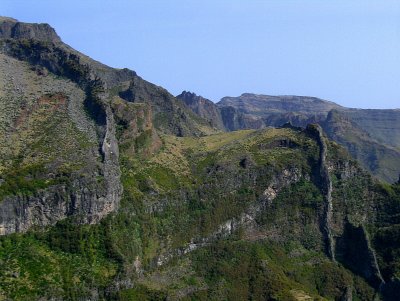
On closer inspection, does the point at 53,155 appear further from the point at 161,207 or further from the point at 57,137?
the point at 161,207

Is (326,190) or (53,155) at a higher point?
(53,155)

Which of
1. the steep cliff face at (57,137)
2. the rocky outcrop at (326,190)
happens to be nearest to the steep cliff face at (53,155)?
the steep cliff face at (57,137)

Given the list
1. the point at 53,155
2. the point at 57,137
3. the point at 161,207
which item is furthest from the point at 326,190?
the point at 53,155

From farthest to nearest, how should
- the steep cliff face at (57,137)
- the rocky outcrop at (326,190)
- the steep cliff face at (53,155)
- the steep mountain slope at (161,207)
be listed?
the rocky outcrop at (326,190)
the steep cliff face at (57,137)
the steep cliff face at (53,155)
the steep mountain slope at (161,207)

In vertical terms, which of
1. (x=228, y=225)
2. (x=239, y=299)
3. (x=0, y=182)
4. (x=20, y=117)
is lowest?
(x=239, y=299)

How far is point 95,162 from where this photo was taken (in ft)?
442

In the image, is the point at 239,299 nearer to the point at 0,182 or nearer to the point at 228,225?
the point at 228,225

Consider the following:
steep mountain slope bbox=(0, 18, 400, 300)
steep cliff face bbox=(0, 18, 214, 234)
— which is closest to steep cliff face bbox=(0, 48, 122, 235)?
steep cliff face bbox=(0, 18, 214, 234)

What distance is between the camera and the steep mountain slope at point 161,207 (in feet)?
393

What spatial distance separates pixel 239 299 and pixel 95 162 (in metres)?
44.2

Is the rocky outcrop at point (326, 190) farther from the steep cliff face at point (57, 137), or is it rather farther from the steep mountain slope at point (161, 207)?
the steep cliff face at point (57, 137)

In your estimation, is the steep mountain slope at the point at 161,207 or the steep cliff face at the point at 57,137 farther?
the steep cliff face at the point at 57,137

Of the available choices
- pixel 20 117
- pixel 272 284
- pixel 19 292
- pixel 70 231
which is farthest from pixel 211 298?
pixel 20 117

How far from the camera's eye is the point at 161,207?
465ft
